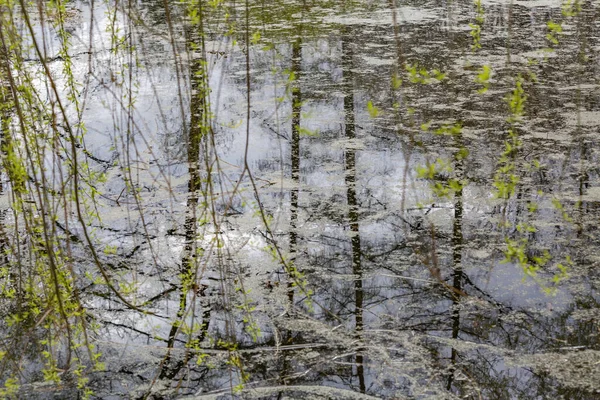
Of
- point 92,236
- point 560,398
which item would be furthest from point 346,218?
point 560,398

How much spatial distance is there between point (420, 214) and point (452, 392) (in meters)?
0.94

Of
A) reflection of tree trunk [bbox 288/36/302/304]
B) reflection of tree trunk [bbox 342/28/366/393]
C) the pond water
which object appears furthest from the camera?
reflection of tree trunk [bbox 288/36/302/304]

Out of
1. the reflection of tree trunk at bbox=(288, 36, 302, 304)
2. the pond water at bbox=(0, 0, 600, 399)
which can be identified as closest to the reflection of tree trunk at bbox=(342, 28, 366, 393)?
the pond water at bbox=(0, 0, 600, 399)

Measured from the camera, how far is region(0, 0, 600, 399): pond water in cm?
173

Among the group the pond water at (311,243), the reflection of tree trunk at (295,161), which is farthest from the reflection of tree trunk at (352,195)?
the reflection of tree trunk at (295,161)

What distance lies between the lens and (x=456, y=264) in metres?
2.15

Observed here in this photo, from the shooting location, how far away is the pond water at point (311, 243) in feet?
5.68

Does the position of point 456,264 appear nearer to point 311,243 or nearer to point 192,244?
point 311,243

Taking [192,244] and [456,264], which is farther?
[192,244]

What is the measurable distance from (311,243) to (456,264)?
1.41 feet

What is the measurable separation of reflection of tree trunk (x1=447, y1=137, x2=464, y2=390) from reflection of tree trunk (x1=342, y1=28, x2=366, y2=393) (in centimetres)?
21

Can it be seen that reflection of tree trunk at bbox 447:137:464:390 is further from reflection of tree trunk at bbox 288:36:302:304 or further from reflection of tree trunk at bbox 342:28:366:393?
reflection of tree trunk at bbox 288:36:302:304

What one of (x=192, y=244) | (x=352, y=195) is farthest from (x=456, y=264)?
(x=192, y=244)

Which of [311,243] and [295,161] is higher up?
[295,161]
